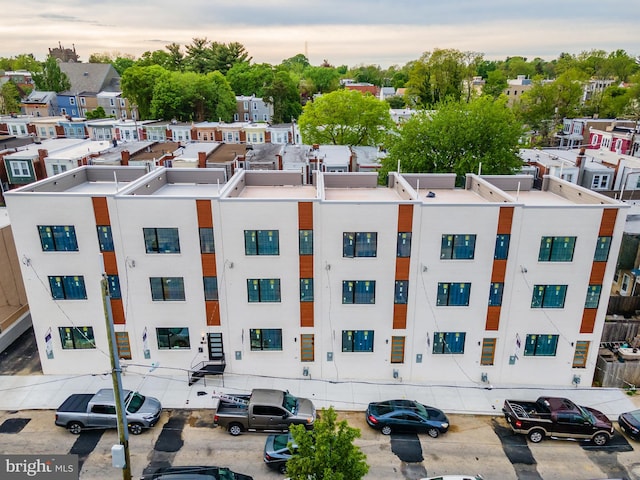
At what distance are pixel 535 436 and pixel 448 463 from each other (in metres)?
4.67

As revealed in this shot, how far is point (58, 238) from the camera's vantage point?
22.4 metres

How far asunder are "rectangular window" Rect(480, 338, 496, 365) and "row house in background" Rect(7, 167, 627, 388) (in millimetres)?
75

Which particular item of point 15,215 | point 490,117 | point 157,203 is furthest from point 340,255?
point 490,117

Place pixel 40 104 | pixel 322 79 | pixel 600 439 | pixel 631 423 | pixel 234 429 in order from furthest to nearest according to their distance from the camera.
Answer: pixel 322 79, pixel 40 104, pixel 631 423, pixel 234 429, pixel 600 439

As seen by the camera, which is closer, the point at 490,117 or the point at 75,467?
the point at 75,467

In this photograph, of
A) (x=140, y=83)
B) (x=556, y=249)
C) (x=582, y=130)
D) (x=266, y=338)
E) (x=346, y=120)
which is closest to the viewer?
(x=556, y=249)

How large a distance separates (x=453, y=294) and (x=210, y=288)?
42.6 ft

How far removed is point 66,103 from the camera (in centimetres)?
10756

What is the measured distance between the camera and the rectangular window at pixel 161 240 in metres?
22.4

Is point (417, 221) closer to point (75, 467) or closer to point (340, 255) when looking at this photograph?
point (340, 255)

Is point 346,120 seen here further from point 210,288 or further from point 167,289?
point 167,289

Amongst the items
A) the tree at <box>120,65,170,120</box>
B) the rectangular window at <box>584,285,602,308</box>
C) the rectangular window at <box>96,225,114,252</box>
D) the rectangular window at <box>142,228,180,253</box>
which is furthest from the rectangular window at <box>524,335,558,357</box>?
the tree at <box>120,65,170,120</box>

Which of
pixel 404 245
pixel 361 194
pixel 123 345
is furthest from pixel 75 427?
pixel 361 194

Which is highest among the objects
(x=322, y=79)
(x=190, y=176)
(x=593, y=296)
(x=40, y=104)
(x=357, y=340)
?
(x=322, y=79)
